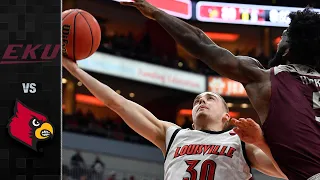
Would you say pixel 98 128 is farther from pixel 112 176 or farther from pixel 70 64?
pixel 70 64

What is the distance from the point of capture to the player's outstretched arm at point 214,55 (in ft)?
11.9

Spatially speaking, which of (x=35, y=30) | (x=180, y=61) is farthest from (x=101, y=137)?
(x=35, y=30)

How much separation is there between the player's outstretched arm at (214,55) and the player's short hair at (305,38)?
0.24 m

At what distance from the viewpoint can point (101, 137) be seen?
706 inches

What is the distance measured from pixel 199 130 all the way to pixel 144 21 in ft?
62.4

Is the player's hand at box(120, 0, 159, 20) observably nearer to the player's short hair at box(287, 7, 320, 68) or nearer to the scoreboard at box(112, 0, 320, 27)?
the player's short hair at box(287, 7, 320, 68)

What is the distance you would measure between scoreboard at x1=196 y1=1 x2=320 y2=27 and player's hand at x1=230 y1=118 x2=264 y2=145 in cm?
1764

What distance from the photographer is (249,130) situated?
11.5ft

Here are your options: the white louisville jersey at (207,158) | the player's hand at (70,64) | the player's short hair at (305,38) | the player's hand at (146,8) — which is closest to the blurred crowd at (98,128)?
the player's hand at (70,64)

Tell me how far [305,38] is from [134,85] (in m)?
18.9

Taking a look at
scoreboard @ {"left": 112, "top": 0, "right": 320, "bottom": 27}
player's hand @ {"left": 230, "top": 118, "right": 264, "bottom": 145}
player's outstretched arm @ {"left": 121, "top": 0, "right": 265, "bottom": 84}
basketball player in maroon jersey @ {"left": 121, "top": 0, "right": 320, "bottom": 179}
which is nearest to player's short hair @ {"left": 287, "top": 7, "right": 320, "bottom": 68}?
basketball player in maroon jersey @ {"left": 121, "top": 0, "right": 320, "bottom": 179}
